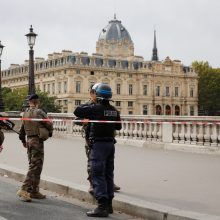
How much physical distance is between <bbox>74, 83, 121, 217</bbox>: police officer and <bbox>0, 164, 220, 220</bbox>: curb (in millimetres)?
308

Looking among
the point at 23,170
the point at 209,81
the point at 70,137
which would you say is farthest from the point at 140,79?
the point at 23,170

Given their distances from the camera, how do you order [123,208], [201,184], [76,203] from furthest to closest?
[201,184] < [76,203] < [123,208]

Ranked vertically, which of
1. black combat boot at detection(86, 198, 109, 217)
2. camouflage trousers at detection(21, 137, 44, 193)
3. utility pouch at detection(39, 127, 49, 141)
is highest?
utility pouch at detection(39, 127, 49, 141)

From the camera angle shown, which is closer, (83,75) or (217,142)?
(217,142)

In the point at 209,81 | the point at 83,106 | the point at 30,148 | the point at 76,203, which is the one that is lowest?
the point at 76,203

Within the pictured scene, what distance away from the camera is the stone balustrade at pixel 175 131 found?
582 inches

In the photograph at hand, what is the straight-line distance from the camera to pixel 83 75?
395ft

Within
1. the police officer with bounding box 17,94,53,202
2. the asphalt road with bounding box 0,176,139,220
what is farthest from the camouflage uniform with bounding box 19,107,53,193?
the asphalt road with bounding box 0,176,139,220

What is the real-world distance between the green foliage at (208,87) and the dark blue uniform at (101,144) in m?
116

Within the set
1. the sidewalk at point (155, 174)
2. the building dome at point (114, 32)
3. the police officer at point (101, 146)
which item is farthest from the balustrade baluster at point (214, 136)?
the building dome at point (114, 32)

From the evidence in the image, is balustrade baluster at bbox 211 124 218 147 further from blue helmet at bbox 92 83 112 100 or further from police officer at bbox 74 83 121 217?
blue helmet at bbox 92 83 112 100

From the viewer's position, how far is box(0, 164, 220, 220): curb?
6.51 meters

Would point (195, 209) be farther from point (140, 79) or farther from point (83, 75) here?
point (140, 79)

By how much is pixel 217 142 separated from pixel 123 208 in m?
7.67
